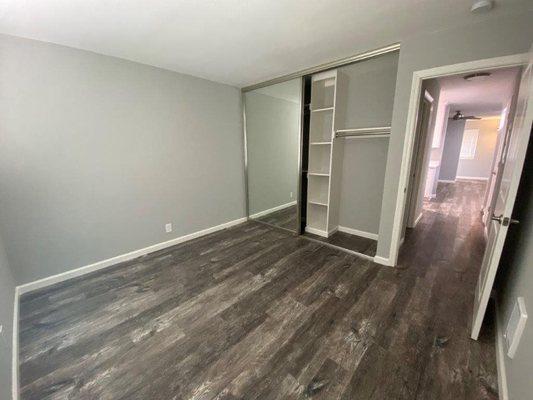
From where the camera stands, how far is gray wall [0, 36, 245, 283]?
202 centimetres

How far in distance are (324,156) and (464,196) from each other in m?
5.09

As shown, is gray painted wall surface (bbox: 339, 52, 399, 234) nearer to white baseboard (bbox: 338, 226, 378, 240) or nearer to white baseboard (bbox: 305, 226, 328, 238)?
white baseboard (bbox: 338, 226, 378, 240)

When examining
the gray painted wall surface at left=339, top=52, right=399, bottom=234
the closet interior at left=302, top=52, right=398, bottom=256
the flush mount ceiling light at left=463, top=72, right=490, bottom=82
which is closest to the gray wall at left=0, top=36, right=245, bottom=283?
the closet interior at left=302, top=52, right=398, bottom=256

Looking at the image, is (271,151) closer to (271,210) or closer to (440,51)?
(271,210)

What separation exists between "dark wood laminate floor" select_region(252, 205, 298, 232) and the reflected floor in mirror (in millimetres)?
445

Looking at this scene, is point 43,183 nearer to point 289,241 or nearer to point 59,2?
point 59,2

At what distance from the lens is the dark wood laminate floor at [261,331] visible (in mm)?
1339

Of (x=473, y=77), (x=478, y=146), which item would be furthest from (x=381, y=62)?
(x=478, y=146)

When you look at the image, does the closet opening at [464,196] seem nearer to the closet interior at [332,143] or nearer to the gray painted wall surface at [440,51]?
the gray painted wall surface at [440,51]

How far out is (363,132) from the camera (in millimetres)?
2873

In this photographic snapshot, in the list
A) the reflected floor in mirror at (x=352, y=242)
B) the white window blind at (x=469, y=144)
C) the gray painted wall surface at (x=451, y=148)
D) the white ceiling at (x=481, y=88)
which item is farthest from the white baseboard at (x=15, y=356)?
the white window blind at (x=469, y=144)

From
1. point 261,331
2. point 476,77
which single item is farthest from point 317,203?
point 476,77

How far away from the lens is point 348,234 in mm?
3537

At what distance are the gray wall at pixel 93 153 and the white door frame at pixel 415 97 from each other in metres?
2.58
